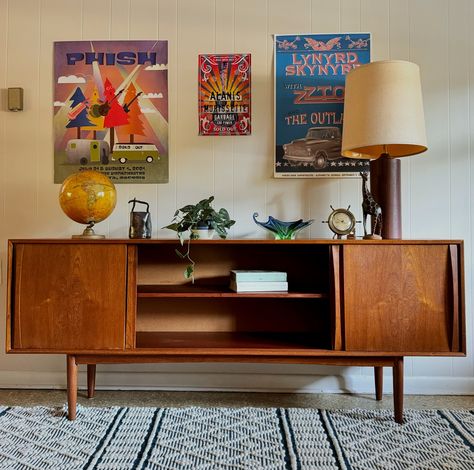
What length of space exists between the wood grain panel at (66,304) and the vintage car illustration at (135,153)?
61 centimetres

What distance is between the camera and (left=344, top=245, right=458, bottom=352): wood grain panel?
1.56 meters

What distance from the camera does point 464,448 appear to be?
1.45 meters

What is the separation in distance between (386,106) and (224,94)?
31.1 inches

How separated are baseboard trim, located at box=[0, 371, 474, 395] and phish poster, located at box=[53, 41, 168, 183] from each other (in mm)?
976

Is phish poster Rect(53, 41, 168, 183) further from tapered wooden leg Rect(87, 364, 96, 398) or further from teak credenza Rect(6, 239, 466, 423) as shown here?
tapered wooden leg Rect(87, 364, 96, 398)

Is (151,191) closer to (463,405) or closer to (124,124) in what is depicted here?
(124,124)

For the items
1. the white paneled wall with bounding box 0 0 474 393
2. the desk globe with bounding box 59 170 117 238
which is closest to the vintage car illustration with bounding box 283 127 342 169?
the white paneled wall with bounding box 0 0 474 393

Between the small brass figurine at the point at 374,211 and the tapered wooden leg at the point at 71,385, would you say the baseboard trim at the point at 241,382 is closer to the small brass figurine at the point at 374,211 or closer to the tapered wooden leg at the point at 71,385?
the tapered wooden leg at the point at 71,385

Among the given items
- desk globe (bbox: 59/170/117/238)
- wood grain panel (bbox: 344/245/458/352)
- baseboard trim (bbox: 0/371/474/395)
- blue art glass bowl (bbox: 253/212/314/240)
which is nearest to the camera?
wood grain panel (bbox: 344/245/458/352)

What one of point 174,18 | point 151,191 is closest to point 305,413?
point 151,191

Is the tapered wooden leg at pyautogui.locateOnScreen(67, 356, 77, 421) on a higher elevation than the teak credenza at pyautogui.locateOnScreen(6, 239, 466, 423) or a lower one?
lower

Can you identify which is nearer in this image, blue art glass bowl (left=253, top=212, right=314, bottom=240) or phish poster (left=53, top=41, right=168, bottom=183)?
blue art glass bowl (left=253, top=212, right=314, bottom=240)

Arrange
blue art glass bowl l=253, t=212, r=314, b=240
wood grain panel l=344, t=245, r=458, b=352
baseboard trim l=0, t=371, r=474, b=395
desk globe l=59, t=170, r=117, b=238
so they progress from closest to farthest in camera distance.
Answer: wood grain panel l=344, t=245, r=458, b=352 < desk globe l=59, t=170, r=117, b=238 < blue art glass bowl l=253, t=212, r=314, b=240 < baseboard trim l=0, t=371, r=474, b=395

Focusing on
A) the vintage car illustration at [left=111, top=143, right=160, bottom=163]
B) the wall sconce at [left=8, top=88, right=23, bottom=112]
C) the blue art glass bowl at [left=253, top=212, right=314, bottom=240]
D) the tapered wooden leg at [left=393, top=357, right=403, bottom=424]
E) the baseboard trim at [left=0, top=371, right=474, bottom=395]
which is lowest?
the baseboard trim at [left=0, top=371, right=474, bottom=395]
